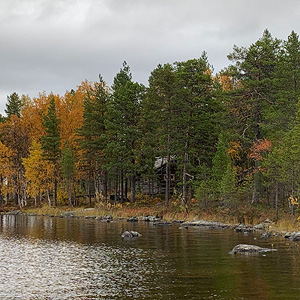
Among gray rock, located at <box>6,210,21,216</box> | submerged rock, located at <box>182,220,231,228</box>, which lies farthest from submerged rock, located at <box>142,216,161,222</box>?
gray rock, located at <box>6,210,21,216</box>

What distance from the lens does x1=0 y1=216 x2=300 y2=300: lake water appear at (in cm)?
1628

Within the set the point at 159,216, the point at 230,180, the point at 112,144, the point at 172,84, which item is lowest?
the point at 159,216

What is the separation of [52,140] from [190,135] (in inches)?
877

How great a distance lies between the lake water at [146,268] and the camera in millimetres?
16281

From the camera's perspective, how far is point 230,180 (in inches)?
1663

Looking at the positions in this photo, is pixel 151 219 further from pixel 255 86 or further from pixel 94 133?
pixel 255 86

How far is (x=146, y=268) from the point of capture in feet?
69.3

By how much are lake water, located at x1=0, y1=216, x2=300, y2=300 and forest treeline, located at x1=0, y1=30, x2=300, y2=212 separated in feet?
37.4

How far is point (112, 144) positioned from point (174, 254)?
3216 centimetres

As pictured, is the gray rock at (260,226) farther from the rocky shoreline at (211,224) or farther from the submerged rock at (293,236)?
the submerged rock at (293,236)

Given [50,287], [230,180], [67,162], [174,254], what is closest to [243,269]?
[174,254]

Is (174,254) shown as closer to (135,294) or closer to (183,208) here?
(135,294)

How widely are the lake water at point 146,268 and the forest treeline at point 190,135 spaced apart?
11.4 metres

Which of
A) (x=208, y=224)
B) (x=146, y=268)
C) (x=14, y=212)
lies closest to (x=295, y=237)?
(x=208, y=224)
